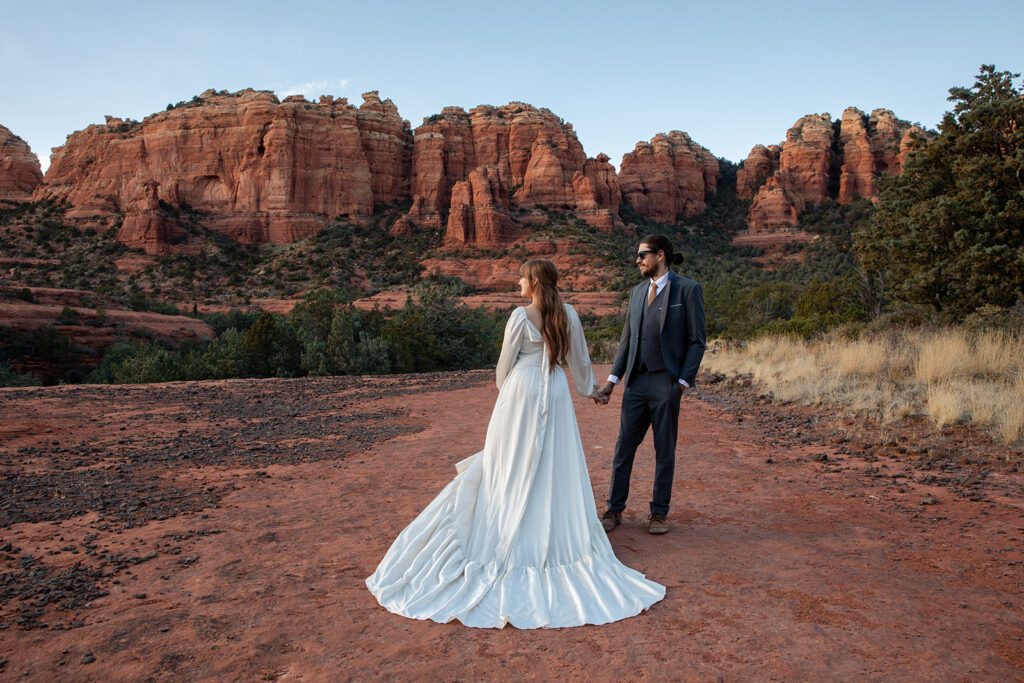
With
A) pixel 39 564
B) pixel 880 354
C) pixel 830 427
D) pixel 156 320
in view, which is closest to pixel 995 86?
pixel 880 354

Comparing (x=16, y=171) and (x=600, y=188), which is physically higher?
(x=16, y=171)

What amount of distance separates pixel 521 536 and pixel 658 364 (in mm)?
1440

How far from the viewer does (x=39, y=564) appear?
349 centimetres

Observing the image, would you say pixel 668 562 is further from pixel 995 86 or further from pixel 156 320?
pixel 156 320

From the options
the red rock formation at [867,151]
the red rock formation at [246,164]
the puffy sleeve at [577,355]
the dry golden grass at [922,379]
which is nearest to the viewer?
the puffy sleeve at [577,355]

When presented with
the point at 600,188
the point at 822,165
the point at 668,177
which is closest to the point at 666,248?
the point at 600,188

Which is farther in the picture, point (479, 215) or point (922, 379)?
point (479, 215)

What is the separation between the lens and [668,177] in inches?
2926

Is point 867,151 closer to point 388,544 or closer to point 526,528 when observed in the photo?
point 526,528

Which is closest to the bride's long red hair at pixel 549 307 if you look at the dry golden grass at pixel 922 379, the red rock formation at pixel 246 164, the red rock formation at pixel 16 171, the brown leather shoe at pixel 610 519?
the brown leather shoe at pixel 610 519

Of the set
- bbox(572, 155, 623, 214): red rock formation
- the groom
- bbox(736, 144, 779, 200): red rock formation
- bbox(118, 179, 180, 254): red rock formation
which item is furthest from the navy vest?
bbox(736, 144, 779, 200): red rock formation

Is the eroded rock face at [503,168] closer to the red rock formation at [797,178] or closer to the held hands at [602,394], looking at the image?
the red rock formation at [797,178]

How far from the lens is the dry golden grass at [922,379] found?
6508mm

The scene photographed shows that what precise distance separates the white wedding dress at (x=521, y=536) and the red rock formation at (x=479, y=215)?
5316cm
